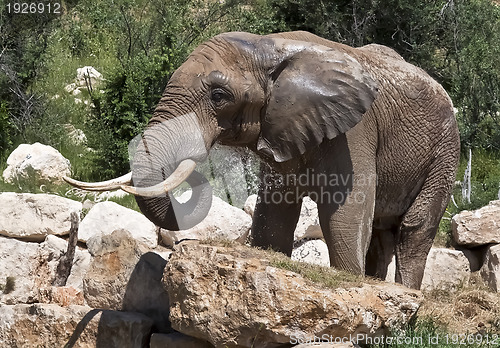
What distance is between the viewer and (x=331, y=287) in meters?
5.08

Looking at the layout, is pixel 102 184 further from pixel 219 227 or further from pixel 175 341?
pixel 219 227

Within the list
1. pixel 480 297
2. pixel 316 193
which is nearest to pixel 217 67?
pixel 316 193

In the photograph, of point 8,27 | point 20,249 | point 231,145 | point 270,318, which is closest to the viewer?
point 270,318

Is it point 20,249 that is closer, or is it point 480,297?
point 480,297

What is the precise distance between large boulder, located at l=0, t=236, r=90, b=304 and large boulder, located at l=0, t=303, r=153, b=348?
0.61 metres

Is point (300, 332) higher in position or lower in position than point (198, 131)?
lower

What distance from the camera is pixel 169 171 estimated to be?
17.6 ft

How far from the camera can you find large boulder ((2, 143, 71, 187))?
10234 mm

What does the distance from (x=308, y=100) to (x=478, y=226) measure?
372 cm

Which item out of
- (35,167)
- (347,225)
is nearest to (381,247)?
(347,225)

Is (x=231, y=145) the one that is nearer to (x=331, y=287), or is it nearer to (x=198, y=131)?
(x=198, y=131)

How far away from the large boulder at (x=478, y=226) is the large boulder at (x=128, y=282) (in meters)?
3.97

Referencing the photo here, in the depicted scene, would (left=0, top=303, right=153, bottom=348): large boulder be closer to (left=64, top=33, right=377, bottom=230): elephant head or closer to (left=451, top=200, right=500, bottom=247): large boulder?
(left=64, top=33, right=377, bottom=230): elephant head

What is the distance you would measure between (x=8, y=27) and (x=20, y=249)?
17.0ft
